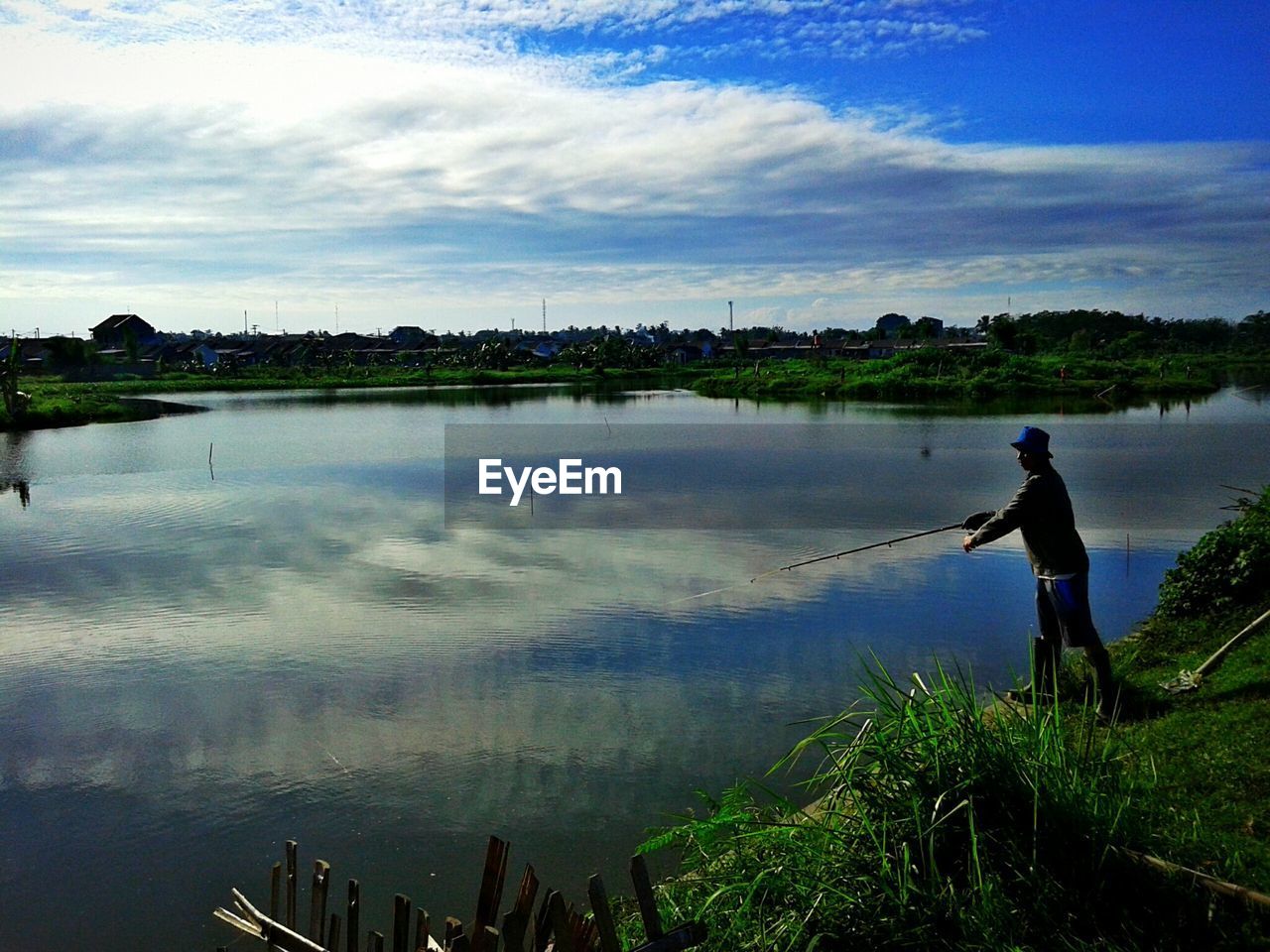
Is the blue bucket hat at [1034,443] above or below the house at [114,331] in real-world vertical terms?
below

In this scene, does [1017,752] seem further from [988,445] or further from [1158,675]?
[988,445]

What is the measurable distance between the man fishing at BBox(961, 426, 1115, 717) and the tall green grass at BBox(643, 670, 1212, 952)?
2820 millimetres

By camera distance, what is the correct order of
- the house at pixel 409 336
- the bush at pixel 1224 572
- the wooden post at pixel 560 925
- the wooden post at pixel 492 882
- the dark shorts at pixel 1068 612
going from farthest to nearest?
the house at pixel 409 336 < the bush at pixel 1224 572 < the dark shorts at pixel 1068 612 < the wooden post at pixel 492 882 < the wooden post at pixel 560 925

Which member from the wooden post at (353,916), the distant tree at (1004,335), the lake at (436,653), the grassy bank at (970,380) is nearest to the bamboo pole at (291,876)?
the wooden post at (353,916)

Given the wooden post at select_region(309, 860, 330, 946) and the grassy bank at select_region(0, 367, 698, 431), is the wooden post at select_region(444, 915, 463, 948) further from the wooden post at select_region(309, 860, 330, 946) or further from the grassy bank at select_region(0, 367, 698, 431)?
the grassy bank at select_region(0, 367, 698, 431)

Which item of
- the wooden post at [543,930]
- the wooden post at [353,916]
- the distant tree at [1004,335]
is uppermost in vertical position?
the distant tree at [1004,335]

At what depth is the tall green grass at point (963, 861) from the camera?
3.71m

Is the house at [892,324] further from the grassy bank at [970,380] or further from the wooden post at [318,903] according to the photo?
the wooden post at [318,903]

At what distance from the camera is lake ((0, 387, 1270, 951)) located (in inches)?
257

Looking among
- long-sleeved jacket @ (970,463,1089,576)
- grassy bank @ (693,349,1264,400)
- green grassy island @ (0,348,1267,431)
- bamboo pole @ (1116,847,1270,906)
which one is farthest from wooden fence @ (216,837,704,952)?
grassy bank @ (693,349,1264,400)

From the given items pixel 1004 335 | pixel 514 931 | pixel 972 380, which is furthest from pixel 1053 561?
pixel 1004 335

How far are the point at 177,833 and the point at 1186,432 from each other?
38642 mm

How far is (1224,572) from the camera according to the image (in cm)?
916

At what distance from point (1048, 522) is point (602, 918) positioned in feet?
15.8
